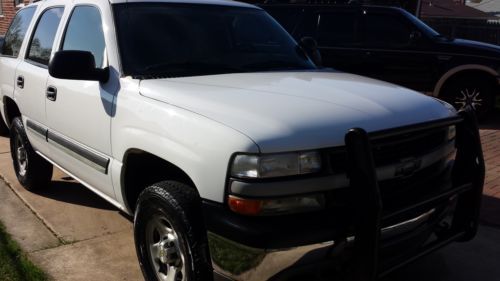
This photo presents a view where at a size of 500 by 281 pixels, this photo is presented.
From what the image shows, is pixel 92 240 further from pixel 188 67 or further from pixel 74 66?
pixel 188 67

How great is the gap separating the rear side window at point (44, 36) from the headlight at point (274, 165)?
2.71 metres

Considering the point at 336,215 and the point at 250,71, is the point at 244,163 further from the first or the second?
the point at 250,71

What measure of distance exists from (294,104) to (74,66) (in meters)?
1.47

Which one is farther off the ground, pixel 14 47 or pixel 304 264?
pixel 14 47

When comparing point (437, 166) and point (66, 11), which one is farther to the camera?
point (66, 11)

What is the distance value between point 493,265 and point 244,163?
231cm

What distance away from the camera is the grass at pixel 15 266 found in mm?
3639

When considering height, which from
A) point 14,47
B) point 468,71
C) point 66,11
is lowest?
point 468,71

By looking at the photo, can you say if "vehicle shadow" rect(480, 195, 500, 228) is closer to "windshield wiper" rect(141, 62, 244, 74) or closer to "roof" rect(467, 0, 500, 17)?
"windshield wiper" rect(141, 62, 244, 74)

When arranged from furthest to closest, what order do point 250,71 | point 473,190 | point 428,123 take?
point 250,71
point 473,190
point 428,123

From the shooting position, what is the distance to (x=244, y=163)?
2502 millimetres

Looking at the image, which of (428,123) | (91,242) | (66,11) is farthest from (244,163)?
(66,11)

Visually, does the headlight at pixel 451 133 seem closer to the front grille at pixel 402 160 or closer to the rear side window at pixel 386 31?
the front grille at pixel 402 160

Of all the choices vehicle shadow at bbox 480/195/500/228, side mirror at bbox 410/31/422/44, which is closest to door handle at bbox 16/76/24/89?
vehicle shadow at bbox 480/195/500/228
